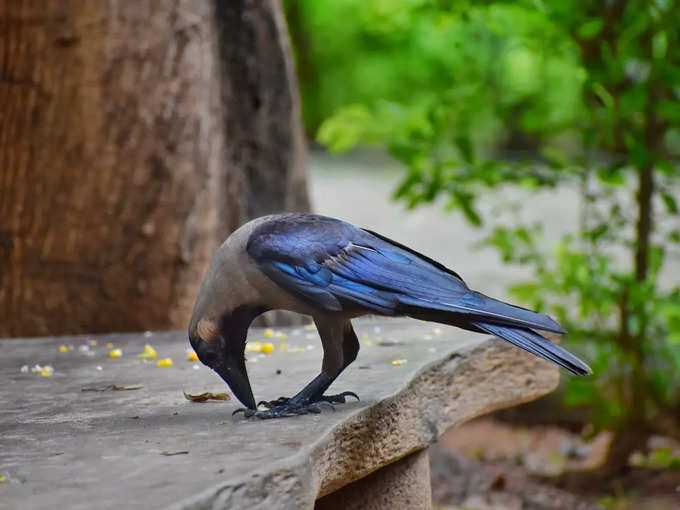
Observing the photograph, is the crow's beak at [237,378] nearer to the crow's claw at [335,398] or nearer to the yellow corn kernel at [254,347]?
the crow's claw at [335,398]

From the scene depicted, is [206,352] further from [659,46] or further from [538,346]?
[659,46]

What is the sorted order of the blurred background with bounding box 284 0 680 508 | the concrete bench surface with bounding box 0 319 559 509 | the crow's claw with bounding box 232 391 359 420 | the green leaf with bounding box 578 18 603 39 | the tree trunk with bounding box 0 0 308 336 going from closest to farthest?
the concrete bench surface with bounding box 0 319 559 509 < the crow's claw with bounding box 232 391 359 420 < the green leaf with bounding box 578 18 603 39 < the tree trunk with bounding box 0 0 308 336 < the blurred background with bounding box 284 0 680 508

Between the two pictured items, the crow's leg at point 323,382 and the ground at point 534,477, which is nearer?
the crow's leg at point 323,382

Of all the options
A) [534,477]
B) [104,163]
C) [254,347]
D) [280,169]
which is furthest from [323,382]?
[534,477]

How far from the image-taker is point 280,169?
4195 millimetres

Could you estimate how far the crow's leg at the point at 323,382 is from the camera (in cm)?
211

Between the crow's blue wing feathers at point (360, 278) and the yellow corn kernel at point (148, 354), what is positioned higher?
the crow's blue wing feathers at point (360, 278)

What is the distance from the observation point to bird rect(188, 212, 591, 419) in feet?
6.61

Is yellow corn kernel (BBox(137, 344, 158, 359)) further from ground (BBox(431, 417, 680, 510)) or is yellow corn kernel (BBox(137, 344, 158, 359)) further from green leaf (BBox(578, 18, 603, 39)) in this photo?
green leaf (BBox(578, 18, 603, 39))

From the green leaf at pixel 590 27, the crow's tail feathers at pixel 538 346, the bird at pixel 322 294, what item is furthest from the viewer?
the green leaf at pixel 590 27

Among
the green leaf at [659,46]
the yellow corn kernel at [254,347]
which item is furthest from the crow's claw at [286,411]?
the green leaf at [659,46]

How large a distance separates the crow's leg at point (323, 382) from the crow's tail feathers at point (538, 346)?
29 centimetres

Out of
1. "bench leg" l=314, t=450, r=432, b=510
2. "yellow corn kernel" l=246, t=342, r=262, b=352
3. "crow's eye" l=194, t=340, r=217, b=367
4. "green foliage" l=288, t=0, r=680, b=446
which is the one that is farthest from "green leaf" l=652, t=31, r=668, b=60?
"crow's eye" l=194, t=340, r=217, b=367

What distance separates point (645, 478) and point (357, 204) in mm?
4916
